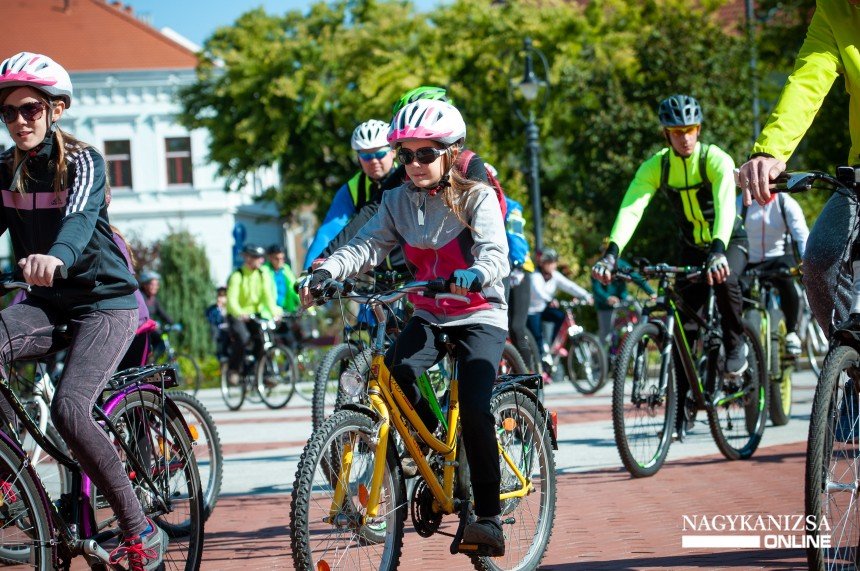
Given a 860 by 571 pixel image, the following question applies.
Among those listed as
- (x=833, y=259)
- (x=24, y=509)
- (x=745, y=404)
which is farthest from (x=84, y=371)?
(x=745, y=404)

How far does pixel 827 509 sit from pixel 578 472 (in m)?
3.96

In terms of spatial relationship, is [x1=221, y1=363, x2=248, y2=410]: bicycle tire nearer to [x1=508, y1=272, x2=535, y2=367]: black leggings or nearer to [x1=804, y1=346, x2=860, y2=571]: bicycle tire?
[x1=508, y1=272, x2=535, y2=367]: black leggings

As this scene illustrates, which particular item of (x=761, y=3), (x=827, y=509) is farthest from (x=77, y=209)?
(x=761, y=3)

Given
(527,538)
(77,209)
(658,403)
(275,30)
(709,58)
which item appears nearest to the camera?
(77,209)

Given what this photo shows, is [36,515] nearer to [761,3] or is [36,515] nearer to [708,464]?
[708,464]

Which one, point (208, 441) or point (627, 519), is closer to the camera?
point (627, 519)

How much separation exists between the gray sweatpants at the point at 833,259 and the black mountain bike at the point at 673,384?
8.82ft

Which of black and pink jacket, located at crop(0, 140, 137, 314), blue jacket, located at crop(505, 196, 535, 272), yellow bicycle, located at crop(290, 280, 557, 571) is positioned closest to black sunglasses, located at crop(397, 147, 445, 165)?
yellow bicycle, located at crop(290, 280, 557, 571)

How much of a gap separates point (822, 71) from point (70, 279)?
279cm

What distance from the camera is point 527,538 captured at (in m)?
5.03

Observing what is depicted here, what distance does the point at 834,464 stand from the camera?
3.79 meters

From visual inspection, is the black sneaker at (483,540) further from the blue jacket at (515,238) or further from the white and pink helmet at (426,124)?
the blue jacket at (515,238)

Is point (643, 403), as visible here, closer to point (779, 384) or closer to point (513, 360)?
point (513, 360)

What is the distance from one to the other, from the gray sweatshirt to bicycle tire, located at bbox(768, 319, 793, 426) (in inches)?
192
